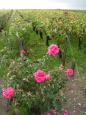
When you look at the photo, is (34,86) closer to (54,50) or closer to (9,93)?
(9,93)

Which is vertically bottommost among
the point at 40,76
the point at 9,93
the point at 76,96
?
the point at 76,96

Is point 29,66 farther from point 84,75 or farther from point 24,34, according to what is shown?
point 24,34

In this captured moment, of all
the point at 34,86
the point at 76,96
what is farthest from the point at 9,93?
the point at 76,96

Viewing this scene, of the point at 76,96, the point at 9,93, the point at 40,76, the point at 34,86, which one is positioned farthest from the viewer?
the point at 76,96

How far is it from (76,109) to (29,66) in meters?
1.83

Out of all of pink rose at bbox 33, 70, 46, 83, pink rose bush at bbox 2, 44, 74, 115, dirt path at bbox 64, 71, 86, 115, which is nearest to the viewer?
pink rose at bbox 33, 70, 46, 83

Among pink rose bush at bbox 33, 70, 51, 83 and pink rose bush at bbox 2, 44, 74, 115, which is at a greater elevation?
pink rose bush at bbox 33, 70, 51, 83

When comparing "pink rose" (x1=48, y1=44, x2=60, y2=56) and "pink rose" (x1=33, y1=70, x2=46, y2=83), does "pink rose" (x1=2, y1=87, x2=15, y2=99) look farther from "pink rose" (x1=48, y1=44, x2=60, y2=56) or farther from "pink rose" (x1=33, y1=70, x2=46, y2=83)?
"pink rose" (x1=48, y1=44, x2=60, y2=56)

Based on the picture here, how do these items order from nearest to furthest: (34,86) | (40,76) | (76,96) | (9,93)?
(40,76)
(9,93)
(34,86)
(76,96)

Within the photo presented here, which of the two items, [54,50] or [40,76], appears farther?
[54,50]

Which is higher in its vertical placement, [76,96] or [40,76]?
[40,76]

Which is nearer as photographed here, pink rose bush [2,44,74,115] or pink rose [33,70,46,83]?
pink rose [33,70,46,83]

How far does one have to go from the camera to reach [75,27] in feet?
43.1

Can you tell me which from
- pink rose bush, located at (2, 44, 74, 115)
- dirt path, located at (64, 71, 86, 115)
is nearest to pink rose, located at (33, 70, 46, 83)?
pink rose bush, located at (2, 44, 74, 115)
